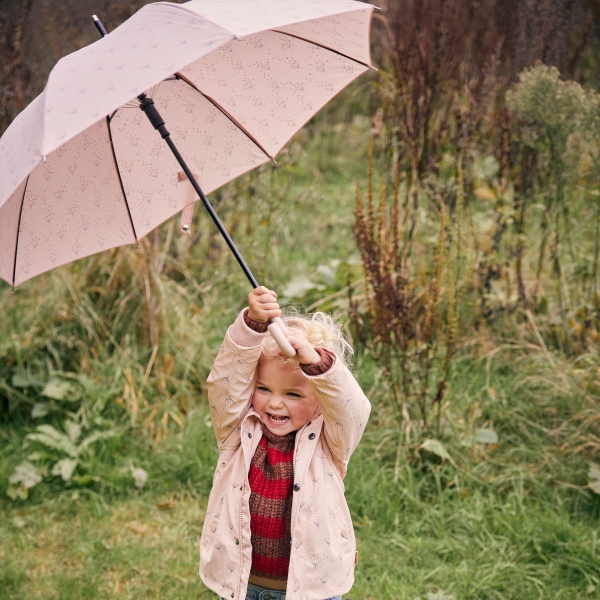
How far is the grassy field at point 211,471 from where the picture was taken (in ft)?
9.92

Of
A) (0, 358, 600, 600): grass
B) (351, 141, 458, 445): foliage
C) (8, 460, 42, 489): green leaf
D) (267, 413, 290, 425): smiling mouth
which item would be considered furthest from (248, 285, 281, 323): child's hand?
(8, 460, 42, 489): green leaf

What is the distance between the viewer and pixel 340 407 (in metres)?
1.98

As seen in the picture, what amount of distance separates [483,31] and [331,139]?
80.8 inches

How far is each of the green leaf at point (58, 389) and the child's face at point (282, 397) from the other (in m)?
2.27

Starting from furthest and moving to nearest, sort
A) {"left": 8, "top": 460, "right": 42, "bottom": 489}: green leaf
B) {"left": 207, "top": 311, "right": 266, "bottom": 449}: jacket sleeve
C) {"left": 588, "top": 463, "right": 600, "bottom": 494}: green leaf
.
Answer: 1. {"left": 8, "top": 460, "right": 42, "bottom": 489}: green leaf
2. {"left": 588, "top": 463, "right": 600, "bottom": 494}: green leaf
3. {"left": 207, "top": 311, "right": 266, "bottom": 449}: jacket sleeve

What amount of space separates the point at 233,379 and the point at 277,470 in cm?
30

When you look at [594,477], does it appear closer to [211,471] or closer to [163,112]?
[211,471]

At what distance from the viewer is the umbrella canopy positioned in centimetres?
185

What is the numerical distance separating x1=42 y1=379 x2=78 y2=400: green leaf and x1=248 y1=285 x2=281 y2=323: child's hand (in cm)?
244

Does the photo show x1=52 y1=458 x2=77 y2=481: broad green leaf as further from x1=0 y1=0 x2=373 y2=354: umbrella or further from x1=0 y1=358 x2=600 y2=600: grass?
x1=0 y1=0 x2=373 y2=354: umbrella

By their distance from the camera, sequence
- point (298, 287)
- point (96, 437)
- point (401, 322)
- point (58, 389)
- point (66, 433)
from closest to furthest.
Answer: point (401, 322) < point (96, 437) < point (66, 433) < point (58, 389) < point (298, 287)

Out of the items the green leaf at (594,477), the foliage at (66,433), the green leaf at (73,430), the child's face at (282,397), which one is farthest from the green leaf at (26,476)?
the green leaf at (594,477)

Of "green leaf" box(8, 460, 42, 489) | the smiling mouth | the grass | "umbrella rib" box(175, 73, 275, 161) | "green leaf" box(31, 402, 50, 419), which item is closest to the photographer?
the smiling mouth

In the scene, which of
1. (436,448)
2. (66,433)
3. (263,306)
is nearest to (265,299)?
(263,306)
